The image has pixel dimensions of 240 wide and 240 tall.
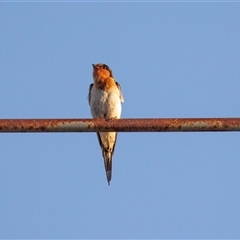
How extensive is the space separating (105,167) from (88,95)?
1405mm

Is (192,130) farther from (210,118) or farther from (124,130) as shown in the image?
(124,130)

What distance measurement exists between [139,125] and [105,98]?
5.97 meters

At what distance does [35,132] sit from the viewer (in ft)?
16.6

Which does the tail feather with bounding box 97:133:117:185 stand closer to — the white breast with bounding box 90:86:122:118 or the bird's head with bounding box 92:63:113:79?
the white breast with bounding box 90:86:122:118

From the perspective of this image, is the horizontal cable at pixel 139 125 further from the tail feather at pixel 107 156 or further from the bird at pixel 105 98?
the tail feather at pixel 107 156

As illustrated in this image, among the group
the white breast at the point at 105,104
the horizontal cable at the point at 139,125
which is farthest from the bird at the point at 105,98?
the horizontal cable at the point at 139,125

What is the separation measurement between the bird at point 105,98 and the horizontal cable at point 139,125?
551 cm

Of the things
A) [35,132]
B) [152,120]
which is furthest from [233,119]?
[35,132]

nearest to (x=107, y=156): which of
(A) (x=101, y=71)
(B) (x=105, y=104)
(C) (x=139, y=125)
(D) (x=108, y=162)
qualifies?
(D) (x=108, y=162)

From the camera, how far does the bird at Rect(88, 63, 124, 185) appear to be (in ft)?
36.4

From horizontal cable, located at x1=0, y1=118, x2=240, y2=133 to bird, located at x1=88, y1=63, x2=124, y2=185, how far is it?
5508 mm

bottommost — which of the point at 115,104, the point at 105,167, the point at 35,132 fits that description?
the point at 35,132

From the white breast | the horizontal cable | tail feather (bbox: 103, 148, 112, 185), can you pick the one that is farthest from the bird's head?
the horizontal cable

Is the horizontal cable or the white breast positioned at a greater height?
the white breast
